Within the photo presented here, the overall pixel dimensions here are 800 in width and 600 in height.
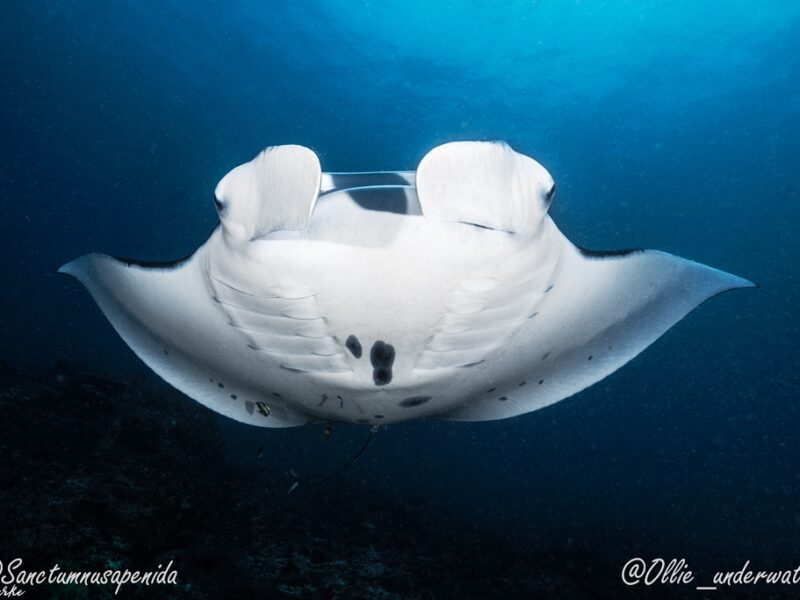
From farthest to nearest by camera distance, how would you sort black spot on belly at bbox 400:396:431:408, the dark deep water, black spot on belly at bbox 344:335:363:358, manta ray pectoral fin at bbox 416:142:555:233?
the dark deep water, black spot on belly at bbox 400:396:431:408, black spot on belly at bbox 344:335:363:358, manta ray pectoral fin at bbox 416:142:555:233

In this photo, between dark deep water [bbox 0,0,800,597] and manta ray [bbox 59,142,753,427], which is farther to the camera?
dark deep water [bbox 0,0,800,597]

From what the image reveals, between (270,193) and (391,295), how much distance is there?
20.8 inches

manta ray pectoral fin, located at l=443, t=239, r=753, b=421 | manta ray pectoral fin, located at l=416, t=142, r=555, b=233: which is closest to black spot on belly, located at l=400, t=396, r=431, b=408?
manta ray pectoral fin, located at l=443, t=239, r=753, b=421

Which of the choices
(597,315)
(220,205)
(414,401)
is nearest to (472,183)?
(220,205)

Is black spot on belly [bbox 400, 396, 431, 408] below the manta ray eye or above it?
below

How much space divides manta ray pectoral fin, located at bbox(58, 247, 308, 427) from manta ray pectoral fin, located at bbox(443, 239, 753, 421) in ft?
4.25

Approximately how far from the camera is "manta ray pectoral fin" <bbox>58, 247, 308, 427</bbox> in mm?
2109

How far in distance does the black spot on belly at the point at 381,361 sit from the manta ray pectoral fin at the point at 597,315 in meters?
0.56

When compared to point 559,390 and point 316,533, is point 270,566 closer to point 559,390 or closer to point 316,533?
point 316,533

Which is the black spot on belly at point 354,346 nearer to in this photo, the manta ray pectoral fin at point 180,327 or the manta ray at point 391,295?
the manta ray at point 391,295

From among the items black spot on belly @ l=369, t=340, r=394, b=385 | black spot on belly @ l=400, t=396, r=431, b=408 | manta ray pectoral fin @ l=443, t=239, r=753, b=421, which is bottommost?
black spot on belly @ l=400, t=396, r=431, b=408

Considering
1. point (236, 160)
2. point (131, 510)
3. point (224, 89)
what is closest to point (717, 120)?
point (224, 89)

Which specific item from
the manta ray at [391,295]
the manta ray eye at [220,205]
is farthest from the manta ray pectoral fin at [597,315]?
the manta ray eye at [220,205]

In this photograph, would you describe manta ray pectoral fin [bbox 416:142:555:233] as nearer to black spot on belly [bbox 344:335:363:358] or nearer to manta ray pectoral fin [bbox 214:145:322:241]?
manta ray pectoral fin [bbox 214:145:322:241]
